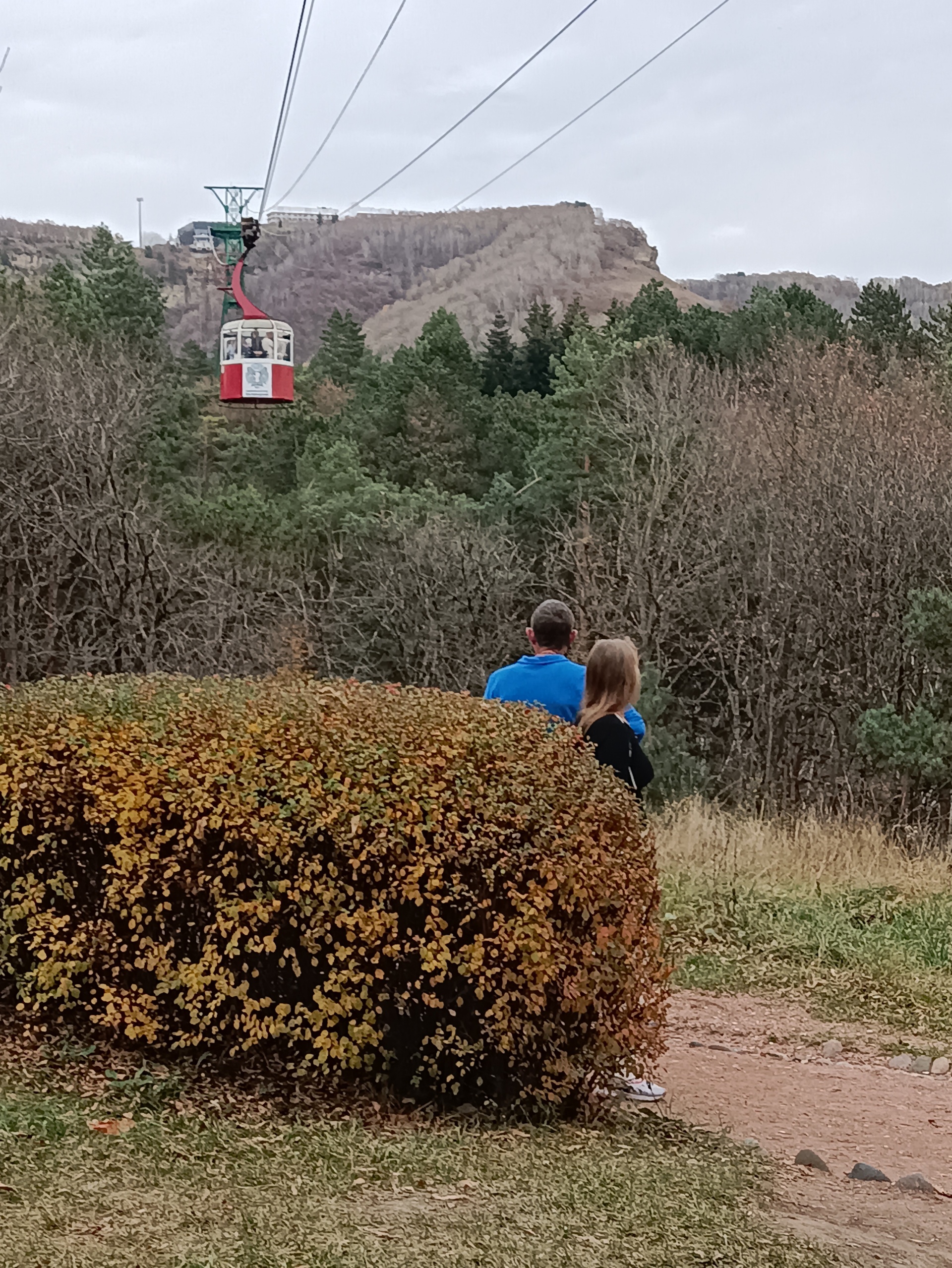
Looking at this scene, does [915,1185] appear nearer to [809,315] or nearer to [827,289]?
[809,315]

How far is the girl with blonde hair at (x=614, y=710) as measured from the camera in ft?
19.5

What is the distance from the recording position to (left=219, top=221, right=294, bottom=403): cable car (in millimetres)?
24875

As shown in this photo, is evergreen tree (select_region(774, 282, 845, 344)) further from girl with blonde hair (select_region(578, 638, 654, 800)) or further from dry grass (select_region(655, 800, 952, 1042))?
girl with blonde hair (select_region(578, 638, 654, 800))

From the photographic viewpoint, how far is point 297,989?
4.91m

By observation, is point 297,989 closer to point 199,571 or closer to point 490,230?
point 199,571

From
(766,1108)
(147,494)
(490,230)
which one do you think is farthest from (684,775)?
(490,230)

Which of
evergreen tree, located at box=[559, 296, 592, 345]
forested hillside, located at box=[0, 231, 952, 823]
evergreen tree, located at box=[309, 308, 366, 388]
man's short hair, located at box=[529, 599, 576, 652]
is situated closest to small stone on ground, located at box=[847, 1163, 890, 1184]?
man's short hair, located at box=[529, 599, 576, 652]

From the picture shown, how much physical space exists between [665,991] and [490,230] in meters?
154

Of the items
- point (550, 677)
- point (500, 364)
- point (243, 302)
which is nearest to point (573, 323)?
point (500, 364)

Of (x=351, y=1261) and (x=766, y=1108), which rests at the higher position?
(x=351, y=1261)

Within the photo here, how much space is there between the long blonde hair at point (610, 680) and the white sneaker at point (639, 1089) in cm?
136

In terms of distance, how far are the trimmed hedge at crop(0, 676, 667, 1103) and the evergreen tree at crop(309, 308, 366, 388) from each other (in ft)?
170

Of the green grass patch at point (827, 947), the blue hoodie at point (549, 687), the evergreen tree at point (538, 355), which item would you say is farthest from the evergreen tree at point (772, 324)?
the blue hoodie at point (549, 687)

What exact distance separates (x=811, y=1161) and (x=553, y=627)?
2.37m
